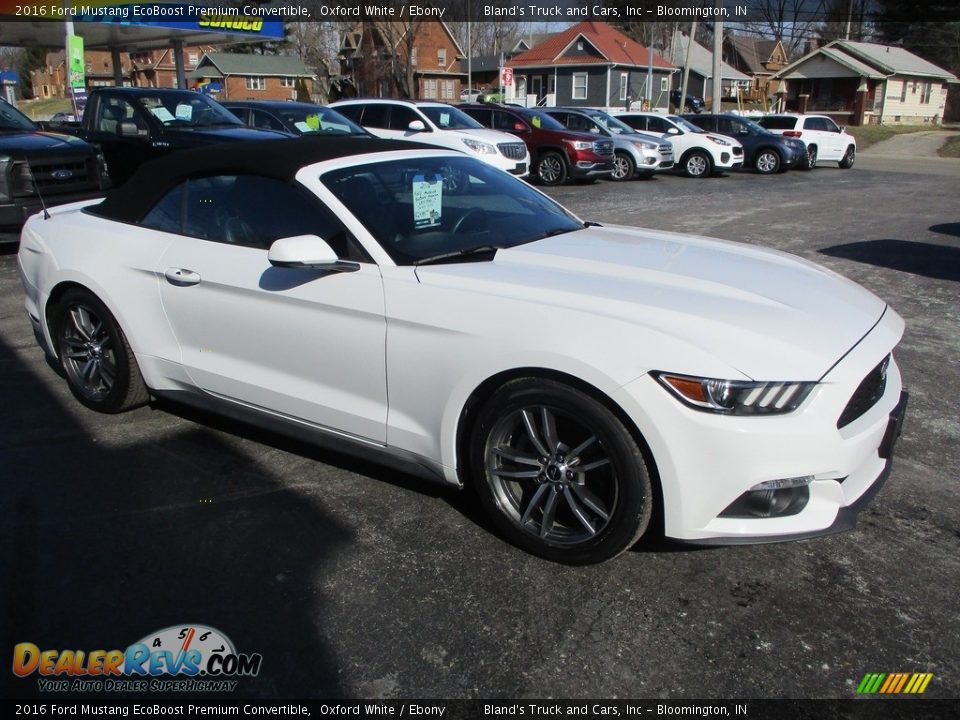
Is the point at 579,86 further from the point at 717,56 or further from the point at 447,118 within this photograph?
the point at 447,118

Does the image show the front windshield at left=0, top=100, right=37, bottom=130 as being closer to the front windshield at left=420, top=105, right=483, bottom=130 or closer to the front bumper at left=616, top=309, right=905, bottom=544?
the front windshield at left=420, top=105, right=483, bottom=130

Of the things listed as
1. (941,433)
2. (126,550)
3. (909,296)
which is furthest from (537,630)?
(909,296)

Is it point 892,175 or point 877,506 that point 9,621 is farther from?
point 892,175

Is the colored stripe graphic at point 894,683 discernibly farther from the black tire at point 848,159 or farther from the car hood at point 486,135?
the black tire at point 848,159

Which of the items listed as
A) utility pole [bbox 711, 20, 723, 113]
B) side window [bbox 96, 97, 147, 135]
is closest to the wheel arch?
side window [bbox 96, 97, 147, 135]

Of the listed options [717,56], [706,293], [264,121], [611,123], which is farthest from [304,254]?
[717,56]

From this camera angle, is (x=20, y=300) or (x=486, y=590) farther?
(x=20, y=300)

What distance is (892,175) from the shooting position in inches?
880

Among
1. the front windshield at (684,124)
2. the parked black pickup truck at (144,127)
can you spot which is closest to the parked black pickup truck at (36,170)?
the parked black pickup truck at (144,127)

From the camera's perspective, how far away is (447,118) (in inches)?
635

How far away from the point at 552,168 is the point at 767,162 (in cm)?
773

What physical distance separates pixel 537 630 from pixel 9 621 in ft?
6.02

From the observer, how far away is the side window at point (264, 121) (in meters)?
Result: 13.8

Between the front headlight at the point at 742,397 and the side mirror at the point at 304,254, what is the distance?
4.93 ft
